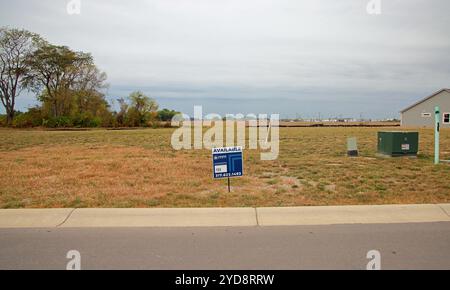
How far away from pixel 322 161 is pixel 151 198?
26.6 feet

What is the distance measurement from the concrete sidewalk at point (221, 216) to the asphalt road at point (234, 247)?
0.26 metres

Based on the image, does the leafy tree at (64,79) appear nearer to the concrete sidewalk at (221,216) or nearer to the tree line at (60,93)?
the tree line at (60,93)

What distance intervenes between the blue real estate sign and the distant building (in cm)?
5129

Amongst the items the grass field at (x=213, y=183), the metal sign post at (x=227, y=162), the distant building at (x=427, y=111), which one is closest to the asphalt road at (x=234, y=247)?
the grass field at (x=213, y=183)

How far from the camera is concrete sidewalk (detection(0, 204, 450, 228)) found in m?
5.66

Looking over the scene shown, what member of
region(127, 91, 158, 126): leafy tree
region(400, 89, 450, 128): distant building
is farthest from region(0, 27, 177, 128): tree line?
region(400, 89, 450, 128): distant building

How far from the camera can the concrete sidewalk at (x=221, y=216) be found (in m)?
5.66

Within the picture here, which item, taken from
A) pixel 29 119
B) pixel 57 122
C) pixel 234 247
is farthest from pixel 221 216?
pixel 29 119

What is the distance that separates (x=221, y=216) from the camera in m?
6.00

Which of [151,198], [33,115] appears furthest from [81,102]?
[151,198]

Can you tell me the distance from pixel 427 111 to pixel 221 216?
180ft

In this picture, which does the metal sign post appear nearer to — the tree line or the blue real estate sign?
the blue real estate sign

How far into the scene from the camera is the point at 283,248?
4488 millimetres
